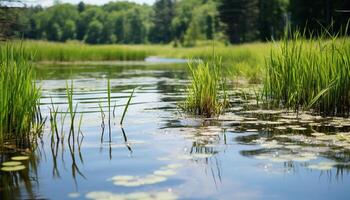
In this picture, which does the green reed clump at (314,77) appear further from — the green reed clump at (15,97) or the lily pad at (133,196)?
the green reed clump at (15,97)

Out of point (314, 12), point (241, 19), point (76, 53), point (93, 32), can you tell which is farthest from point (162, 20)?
point (76, 53)

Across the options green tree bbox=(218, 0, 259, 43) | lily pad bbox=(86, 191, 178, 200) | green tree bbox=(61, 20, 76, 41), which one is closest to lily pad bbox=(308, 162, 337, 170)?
lily pad bbox=(86, 191, 178, 200)

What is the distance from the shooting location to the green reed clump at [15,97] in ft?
16.1

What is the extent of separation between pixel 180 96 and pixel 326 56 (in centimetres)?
445

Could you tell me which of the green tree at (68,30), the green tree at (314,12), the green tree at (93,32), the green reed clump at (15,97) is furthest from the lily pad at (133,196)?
the green tree at (93,32)

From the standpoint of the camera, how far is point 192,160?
458 centimetres

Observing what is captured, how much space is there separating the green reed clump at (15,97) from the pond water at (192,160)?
287 mm

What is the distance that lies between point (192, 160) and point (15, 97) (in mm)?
2125

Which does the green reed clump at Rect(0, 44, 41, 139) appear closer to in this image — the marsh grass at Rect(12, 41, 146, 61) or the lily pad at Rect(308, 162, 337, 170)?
the lily pad at Rect(308, 162, 337, 170)

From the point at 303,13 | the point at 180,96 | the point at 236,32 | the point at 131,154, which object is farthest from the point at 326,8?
the point at 131,154

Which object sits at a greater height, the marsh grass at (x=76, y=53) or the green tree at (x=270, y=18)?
the green tree at (x=270, y=18)

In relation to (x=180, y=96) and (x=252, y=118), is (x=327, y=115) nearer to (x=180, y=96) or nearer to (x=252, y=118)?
(x=252, y=118)

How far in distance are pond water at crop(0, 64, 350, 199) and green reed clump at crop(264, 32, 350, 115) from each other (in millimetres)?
431

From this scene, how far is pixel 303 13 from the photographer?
145 feet
